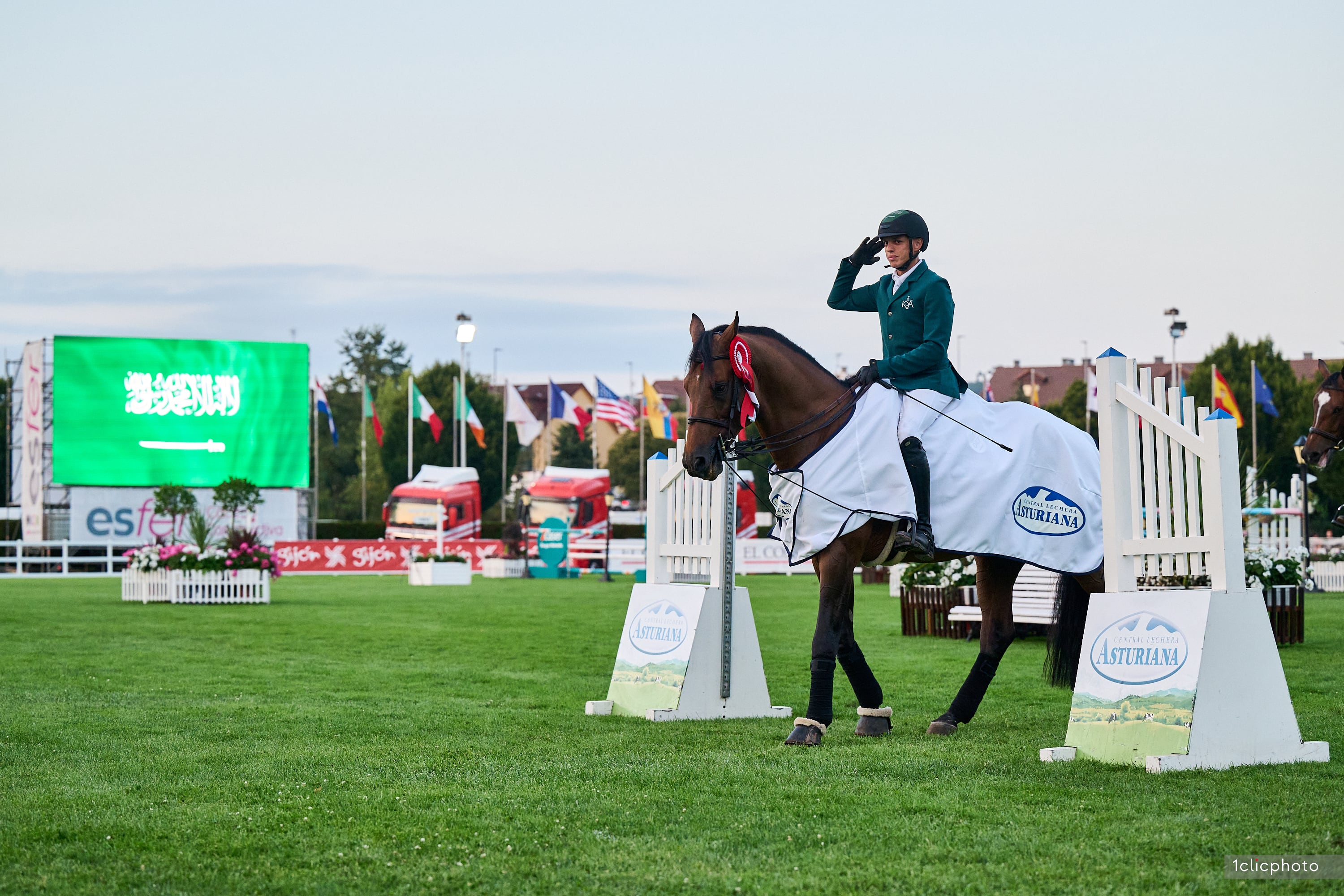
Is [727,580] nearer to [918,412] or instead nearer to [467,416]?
[918,412]

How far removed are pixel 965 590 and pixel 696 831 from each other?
12341 mm

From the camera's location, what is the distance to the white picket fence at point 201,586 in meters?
25.5

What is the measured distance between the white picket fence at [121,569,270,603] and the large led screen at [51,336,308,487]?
20.0m

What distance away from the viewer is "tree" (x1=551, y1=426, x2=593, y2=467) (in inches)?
3346

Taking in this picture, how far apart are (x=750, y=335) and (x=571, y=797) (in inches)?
121

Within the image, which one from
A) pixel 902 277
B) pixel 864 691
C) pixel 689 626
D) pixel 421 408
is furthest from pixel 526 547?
pixel 902 277

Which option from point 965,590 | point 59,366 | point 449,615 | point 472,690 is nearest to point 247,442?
point 59,366

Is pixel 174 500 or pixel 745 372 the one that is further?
pixel 174 500

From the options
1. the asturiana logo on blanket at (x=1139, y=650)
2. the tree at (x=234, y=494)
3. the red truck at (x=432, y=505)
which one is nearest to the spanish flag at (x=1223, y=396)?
the red truck at (x=432, y=505)

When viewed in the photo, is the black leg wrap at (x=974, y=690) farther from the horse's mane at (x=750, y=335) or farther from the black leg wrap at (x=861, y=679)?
the horse's mane at (x=750, y=335)

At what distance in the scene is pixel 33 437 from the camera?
4453 cm

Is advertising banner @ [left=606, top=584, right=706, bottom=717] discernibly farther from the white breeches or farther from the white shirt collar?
the white shirt collar

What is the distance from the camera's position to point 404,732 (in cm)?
794

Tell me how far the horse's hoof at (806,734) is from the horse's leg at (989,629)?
89cm
